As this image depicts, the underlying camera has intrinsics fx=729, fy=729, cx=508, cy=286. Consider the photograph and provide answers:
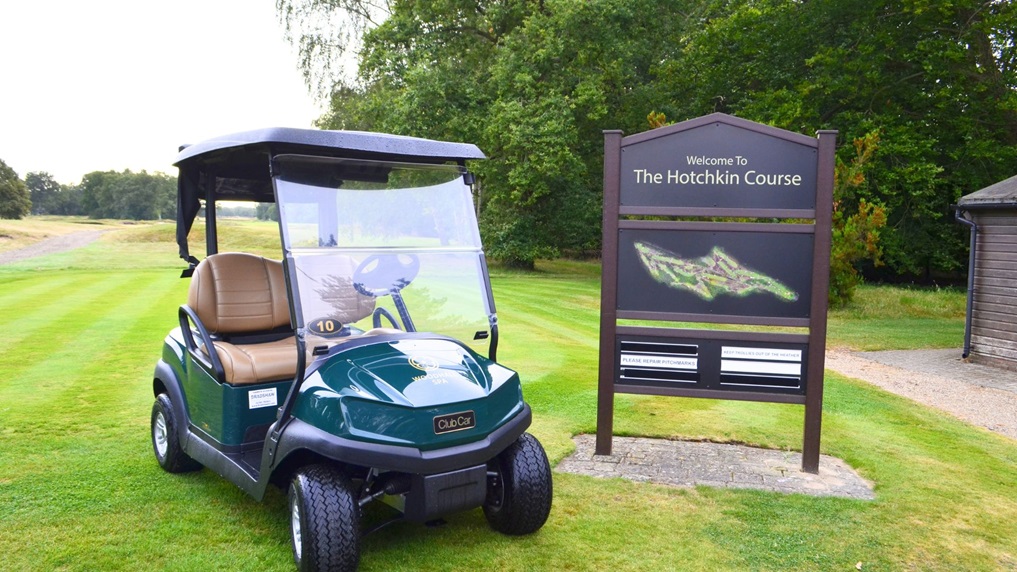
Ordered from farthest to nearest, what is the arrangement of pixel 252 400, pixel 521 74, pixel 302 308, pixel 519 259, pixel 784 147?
pixel 519 259 → pixel 521 74 → pixel 784 147 → pixel 252 400 → pixel 302 308

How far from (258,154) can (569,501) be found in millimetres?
2800

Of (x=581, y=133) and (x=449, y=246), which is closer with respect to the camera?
(x=449, y=246)

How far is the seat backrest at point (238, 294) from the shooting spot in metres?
4.63

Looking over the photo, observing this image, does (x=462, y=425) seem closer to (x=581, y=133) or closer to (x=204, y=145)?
(x=204, y=145)

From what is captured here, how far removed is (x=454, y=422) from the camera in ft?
10.9

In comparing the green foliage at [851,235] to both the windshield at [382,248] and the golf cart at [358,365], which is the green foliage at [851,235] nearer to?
the windshield at [382,248]

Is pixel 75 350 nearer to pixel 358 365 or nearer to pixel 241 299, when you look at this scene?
pixel 241 299

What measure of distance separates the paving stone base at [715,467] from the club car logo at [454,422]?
73.5 inches

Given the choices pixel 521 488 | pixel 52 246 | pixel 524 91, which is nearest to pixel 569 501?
pixel 521 488

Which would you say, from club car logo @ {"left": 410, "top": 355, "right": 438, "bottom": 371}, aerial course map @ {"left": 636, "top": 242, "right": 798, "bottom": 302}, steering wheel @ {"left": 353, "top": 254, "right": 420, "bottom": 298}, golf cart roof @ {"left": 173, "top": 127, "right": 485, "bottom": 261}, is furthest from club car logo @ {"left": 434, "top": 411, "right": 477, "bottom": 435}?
Result: aerial course map @ {"left": 636, "top": 242, "right": 798, "bottom": 302}

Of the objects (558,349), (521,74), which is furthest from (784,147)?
(521,74)

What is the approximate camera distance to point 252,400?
399cm

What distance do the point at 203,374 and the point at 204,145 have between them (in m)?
1.30

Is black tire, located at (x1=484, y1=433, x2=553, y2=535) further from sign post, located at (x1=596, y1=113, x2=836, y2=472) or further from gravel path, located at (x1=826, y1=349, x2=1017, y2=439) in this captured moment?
gravel path, located at (x1=826, y1=349, x2=1017, y2=439)
